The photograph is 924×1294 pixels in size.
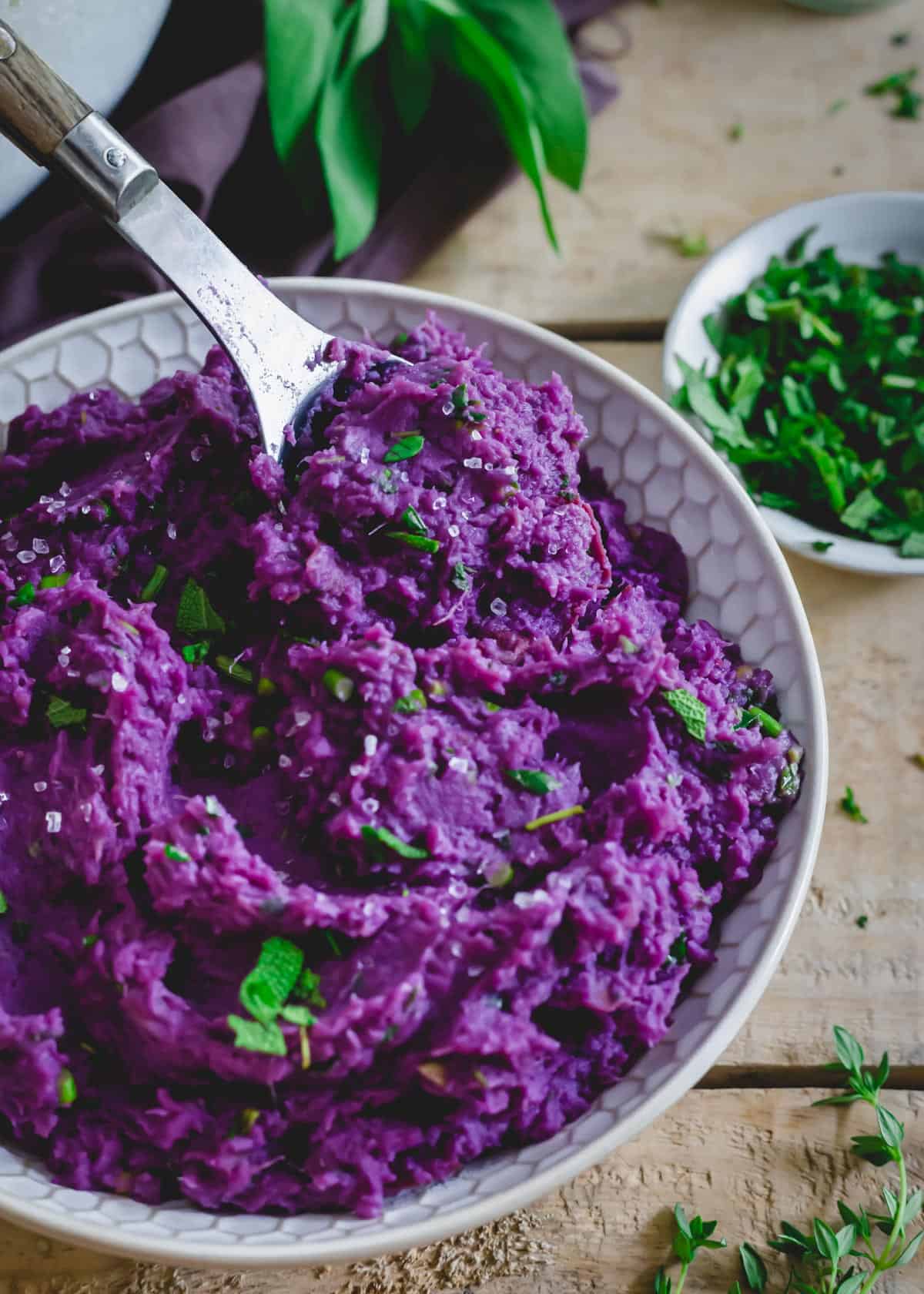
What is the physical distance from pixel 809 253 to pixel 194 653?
99.5 inches

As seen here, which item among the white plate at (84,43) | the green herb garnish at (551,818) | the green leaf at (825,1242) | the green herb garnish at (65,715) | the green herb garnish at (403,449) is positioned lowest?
the green leaf at (825,1242)

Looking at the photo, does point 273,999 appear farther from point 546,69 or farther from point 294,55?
point 546,69

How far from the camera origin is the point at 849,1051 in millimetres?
2783

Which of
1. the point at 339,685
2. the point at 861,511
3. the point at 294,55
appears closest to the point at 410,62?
the point at 294,55

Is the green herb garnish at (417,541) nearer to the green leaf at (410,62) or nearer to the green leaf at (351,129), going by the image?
the green leaf at (351,129)

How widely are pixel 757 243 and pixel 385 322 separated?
1.37m

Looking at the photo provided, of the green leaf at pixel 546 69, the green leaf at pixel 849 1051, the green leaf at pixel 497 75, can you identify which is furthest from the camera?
the green leaf at pixel 546 69

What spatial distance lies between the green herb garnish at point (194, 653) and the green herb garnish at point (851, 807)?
66.4 inches

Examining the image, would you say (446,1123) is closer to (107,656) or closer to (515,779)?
(515,779)

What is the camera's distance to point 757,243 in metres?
3.82

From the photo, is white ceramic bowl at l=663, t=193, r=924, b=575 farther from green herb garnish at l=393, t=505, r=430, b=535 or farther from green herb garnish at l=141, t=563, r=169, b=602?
green herb garnish at l=141, t=563, r=169, b=602

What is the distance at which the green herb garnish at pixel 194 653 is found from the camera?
2.49 m

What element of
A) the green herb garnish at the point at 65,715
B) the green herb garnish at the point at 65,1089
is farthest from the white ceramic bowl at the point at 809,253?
the green herb garnish at the point at 65,1089

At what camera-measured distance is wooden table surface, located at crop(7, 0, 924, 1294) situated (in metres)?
2.62
